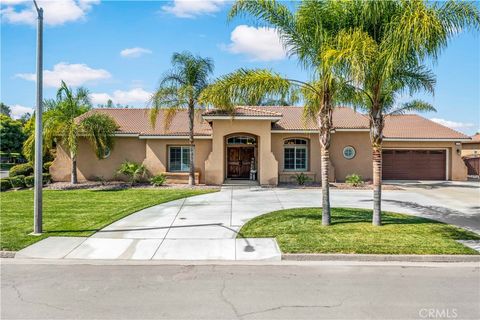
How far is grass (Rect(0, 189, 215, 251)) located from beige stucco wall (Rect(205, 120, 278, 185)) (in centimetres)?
284

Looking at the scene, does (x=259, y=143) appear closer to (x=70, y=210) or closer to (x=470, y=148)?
(x=70, y=210)

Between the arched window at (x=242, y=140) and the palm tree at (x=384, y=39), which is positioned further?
the arched window at (x=242, y=140)

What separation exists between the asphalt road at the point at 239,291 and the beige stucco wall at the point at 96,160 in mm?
15399

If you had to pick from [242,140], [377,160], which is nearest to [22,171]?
[242,140]

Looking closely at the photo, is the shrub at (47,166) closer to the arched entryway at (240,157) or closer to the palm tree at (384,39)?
the arched entryway at (240,157)

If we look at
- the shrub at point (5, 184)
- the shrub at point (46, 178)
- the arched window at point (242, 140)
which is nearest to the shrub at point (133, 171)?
the shrub at point (46, 178)

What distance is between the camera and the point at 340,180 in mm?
22469

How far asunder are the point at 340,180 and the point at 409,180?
5.40 m

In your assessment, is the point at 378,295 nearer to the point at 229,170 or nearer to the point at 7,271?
the point at 7,271

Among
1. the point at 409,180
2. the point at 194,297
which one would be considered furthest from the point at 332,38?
the point at 409,180

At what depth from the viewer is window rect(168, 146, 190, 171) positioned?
72.5 feet

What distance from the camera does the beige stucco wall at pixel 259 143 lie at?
1992 cm

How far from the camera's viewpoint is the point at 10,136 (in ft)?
165

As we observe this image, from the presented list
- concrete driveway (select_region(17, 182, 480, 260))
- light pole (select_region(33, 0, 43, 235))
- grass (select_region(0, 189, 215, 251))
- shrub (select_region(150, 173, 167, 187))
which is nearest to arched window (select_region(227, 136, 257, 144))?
concrete driveway (select_region(17, 182, 480, 260))
